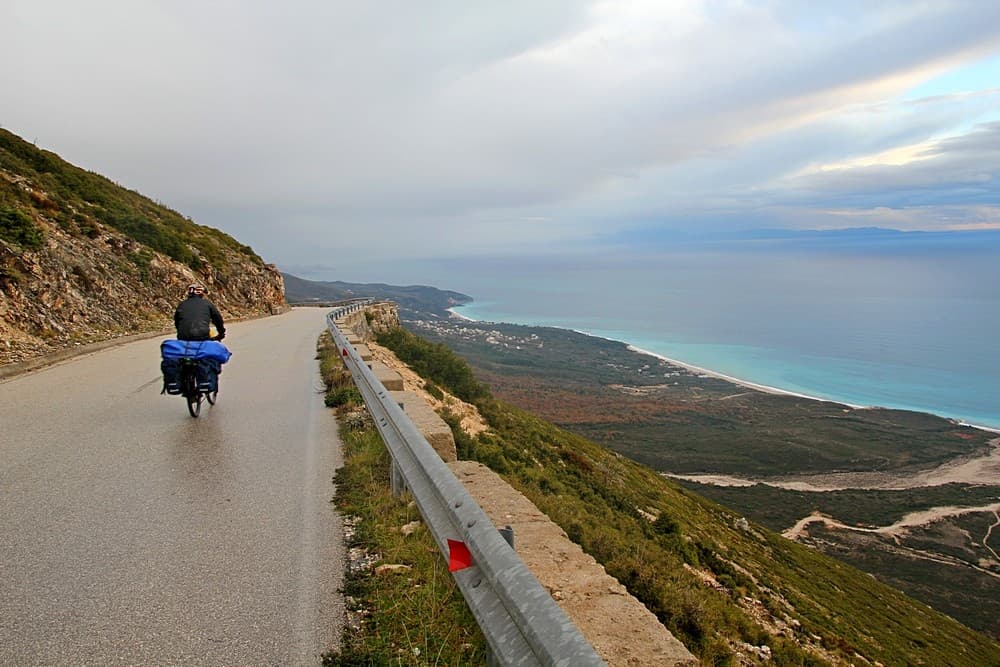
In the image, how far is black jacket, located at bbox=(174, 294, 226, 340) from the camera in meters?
8.59

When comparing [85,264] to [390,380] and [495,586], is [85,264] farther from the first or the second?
[495,586]

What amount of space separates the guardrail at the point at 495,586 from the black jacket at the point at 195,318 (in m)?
5.97

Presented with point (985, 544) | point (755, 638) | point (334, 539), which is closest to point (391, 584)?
point (334, 539)

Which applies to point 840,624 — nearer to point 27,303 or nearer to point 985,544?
point 27,303

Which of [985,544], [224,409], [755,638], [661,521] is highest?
[224,409]

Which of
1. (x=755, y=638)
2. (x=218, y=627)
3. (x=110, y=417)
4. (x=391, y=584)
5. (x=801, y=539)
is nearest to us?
(x=218, y=627)

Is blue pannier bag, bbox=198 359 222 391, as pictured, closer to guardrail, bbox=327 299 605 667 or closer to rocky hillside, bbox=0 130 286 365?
guardrail, bbox=327 299 605 667

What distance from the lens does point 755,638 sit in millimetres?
7656

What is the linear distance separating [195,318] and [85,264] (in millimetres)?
13532

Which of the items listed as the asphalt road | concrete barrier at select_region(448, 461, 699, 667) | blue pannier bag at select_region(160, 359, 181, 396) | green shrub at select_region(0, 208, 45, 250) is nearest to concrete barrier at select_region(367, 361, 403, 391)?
the asphalt road

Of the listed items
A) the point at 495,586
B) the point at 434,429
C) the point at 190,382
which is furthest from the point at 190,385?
the point at 495,586

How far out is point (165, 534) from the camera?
169 inches

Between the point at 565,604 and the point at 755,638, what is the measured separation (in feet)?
19.8

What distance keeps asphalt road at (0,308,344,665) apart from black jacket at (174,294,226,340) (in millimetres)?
1220
